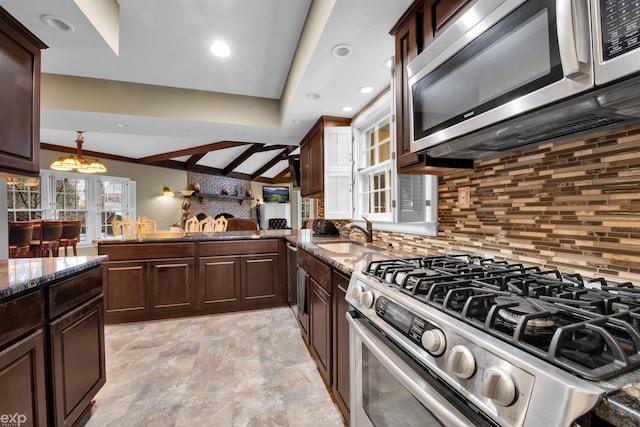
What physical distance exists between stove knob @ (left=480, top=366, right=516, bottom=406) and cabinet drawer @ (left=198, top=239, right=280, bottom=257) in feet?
9.95

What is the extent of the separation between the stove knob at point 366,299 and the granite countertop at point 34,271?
1355mm

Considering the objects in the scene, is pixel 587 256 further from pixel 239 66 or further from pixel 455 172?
pixel 239 66

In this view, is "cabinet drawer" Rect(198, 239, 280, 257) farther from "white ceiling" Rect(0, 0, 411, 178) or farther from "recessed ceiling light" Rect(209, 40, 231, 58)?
"recessed ceiling light" Rect(209, 40, 231, 58)

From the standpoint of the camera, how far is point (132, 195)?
7.18 metres

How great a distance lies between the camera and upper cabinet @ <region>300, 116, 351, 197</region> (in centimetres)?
324

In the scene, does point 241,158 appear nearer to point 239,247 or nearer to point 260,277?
point 239,247

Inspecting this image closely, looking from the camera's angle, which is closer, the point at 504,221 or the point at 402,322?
the point at 402,322

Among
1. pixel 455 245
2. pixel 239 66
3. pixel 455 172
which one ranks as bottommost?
pixel 455 245

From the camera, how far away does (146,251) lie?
3.04 meters

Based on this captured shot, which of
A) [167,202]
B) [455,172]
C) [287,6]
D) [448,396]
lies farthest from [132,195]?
[448,396]

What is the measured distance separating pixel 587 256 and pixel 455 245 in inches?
25.6

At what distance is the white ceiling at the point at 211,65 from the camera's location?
5.65 ft

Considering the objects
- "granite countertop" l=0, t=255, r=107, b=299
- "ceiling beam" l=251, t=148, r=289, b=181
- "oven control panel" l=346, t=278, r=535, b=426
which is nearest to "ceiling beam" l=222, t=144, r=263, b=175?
"ceiling beam" l=251, t=148, r=289, b=181

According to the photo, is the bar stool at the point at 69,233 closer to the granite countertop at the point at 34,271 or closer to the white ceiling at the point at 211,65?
the white ceiling at the point at 211,65
